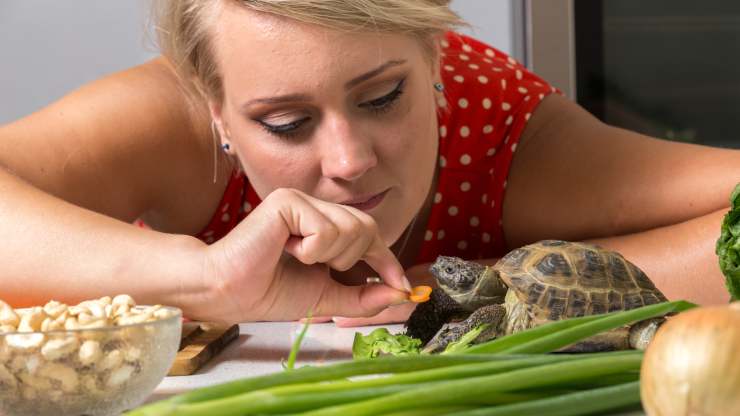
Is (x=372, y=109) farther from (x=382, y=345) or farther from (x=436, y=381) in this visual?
(x=436, y=381)

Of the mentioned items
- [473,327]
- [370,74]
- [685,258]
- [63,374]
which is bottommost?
[685,258]

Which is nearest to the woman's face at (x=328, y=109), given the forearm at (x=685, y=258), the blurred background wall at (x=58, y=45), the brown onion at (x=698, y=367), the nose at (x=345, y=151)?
the nose at (x=345, y=151)

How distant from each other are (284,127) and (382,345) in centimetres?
34

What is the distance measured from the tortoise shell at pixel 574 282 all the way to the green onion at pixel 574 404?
1.09 ft

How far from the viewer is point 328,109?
3.67ft

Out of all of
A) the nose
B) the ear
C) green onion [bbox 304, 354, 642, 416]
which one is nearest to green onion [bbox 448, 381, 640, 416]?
green onion [bbox 304, 354, 642, 416]

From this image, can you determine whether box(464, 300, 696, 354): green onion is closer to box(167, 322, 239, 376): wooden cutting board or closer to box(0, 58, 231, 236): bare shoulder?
box(167, 322, 239, 376): wooden cutting board

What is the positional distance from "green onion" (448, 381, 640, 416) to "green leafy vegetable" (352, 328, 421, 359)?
1.06 feet

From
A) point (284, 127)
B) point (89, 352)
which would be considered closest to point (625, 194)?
point (284, 127)

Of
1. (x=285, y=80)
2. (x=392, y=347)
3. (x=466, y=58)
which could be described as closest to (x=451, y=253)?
(x=466, y=58)

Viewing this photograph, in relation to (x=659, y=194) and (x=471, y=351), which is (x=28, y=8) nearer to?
(x=659, y=194)

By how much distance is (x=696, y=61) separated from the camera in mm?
2340

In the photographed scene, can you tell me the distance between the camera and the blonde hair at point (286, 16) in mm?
1143

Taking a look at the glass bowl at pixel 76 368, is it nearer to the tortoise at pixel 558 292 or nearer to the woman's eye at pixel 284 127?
the tortoise at pixel 558 292
